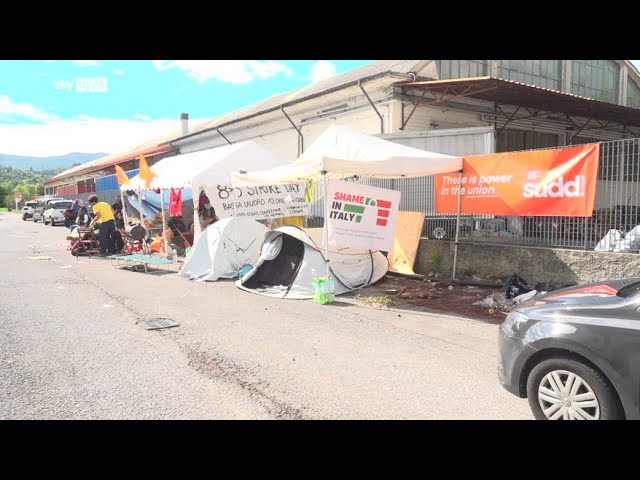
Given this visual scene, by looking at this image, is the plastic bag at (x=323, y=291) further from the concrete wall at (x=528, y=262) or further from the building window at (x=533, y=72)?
the building window at (x=533, y=72)

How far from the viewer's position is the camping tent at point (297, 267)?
913 centimetres

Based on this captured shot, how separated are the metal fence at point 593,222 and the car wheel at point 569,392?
17.3 ft

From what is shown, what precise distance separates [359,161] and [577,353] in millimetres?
6081

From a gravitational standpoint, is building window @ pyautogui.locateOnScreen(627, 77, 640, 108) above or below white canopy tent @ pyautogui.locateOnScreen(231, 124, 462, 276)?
above

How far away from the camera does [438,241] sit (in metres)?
10.7

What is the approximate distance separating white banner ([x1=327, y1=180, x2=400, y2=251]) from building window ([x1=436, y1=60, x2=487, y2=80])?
26.2 ft

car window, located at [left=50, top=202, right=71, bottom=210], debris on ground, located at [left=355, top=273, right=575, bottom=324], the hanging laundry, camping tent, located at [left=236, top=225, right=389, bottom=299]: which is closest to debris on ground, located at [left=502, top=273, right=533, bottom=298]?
debris on ground, located at [left=355, top=273, right=575, bottom=324]

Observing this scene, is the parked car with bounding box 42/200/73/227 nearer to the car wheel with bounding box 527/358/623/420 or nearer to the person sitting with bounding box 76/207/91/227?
the person sitting with bounding box 76/207/91/227

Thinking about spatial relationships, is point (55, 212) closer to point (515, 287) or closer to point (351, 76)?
point (351, 76)

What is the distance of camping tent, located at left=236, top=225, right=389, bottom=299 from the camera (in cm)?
913

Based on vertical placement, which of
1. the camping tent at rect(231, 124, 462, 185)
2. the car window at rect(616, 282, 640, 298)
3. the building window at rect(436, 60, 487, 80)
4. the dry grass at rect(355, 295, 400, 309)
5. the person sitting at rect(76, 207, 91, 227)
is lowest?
the dry grass at rect(355, 295, 400, 309)

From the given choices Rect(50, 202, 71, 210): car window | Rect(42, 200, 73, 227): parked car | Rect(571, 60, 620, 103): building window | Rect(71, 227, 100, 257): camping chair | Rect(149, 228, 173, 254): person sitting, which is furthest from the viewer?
Rect(50, 202, 71, 210): car window

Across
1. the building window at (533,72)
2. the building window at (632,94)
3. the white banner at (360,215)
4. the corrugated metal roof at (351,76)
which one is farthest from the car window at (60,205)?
the building window at (632,94)
